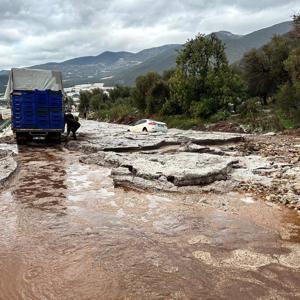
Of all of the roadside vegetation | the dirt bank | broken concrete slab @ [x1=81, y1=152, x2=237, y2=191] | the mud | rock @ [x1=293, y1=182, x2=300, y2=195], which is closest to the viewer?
rock @ [x1=293, y1=182, x2=300, y2=195]

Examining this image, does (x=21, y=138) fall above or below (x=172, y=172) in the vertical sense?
below

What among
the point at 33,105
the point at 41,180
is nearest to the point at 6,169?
the point at 41,180

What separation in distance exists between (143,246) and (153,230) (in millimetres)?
812

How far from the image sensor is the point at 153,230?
674 cm

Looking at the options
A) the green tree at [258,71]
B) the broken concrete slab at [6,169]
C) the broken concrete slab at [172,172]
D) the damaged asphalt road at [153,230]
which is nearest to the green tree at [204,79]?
the green tree at [258,71]

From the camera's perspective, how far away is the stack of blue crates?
60.5 ft

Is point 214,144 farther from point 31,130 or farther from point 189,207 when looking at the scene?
point 189,207

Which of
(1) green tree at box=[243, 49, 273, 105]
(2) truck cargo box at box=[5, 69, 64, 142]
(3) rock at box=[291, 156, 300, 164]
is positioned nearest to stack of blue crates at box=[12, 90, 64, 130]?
(2) truck cargo box at box=[5, 69, 64, 142]

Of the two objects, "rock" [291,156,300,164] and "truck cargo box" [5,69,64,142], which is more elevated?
"truck cargo box" [5,69,64,142]

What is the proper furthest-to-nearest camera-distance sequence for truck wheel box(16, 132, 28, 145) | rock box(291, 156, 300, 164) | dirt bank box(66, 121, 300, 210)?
truck wheel box(16, 132, 28, 145) → rock box(291, 156, 300, 164) → dirt bank box(66, 121, 300, 210)

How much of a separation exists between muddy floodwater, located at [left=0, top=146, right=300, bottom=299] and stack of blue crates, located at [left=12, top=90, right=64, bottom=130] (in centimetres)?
945

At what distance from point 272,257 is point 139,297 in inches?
84.2

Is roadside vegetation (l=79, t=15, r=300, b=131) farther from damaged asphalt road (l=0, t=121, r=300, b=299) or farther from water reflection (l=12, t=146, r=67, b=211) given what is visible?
water reflection (l=12, t=146, r=67, b=211)

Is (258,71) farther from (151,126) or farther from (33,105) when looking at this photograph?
(33,105)
